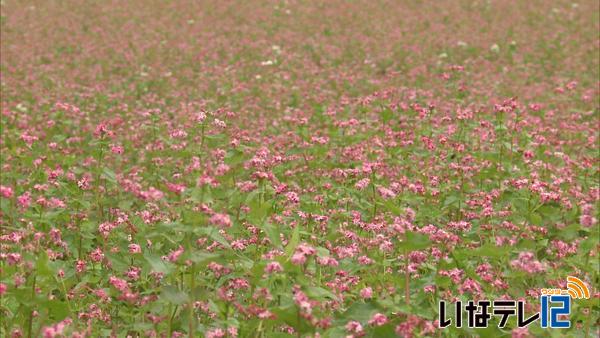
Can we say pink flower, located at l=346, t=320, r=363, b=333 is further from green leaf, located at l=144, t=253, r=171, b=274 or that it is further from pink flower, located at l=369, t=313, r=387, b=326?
green leaf, located at l=144, t=253, r=171, b=274

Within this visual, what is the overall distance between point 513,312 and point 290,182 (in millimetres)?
2867

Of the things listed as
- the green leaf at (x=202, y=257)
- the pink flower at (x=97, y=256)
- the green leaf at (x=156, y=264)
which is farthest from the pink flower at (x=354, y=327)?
the pink flower at (x=97, y=256)

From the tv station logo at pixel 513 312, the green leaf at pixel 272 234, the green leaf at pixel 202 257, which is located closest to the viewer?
the green leaf at pixel 202 257

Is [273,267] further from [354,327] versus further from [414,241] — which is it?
[414,241]

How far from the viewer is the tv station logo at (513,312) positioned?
4.14m

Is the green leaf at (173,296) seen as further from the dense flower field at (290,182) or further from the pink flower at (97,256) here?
the pink flower at (97,256)

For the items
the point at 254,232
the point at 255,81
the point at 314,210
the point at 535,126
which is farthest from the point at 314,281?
the point at 255,81

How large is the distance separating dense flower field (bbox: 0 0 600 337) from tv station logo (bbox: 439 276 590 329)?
0.22 feet

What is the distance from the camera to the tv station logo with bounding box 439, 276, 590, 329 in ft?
13.6

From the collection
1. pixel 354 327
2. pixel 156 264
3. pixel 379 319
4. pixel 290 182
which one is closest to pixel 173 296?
pixel 156 264

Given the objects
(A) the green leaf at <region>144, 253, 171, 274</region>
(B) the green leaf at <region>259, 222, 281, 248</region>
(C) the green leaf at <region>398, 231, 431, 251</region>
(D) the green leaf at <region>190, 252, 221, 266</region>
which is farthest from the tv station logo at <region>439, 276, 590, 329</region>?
(A) the green leaf at <region>144, 253, 171, 274</region>

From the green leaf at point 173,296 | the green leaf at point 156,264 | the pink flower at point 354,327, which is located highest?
the green leaf at point 156,264

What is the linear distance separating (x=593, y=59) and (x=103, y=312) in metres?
11.8

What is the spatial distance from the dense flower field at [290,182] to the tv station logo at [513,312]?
0.22 feet
